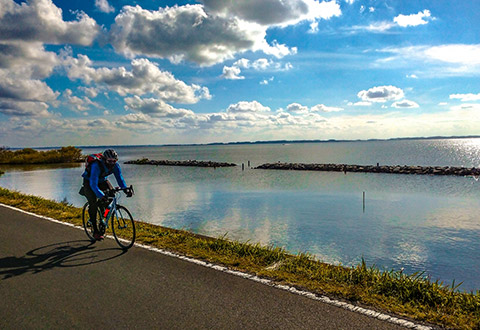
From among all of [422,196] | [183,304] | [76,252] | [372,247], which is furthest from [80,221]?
[422,196]

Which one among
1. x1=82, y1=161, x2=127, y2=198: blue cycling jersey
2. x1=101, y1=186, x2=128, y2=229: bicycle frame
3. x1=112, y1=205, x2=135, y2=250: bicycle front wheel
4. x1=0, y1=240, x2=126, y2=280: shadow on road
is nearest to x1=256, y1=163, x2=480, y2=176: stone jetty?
x1=112, y1=205, x2=135, y2=250: bicycle front wheel

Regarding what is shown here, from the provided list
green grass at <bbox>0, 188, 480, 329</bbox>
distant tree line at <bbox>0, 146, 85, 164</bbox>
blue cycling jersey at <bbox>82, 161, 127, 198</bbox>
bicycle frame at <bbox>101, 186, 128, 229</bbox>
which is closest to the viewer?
green grass at <bbox>0, 188, 480, 329</bbox>

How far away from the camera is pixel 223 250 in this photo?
783cm

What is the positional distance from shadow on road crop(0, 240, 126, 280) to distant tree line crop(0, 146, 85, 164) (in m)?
106

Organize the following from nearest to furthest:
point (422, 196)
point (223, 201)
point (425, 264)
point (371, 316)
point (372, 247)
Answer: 1. point (371, 316)
2. point (425, 264)
3. point (372, 247)
4. point (223, 201)
5. point (422, 196)

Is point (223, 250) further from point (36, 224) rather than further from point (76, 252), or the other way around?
point (36, 224)

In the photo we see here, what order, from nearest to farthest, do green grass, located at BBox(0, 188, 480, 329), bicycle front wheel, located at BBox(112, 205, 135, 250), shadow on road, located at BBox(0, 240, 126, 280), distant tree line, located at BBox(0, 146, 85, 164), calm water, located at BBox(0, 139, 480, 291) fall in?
1. green grass, located at BBox(0, 188, 480, 329)
2. shadow on road, located at BBox(0, 240, 126, 280)
3. bicycle front wheel, located at BBox(112, 205, 135, 250)
4. calm water, located at BBox(0, 139, 480, 291)
5. distant tree line, located at BBox(0, 146, 85, 164)

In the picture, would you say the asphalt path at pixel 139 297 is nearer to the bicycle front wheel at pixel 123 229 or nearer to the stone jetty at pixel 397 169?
the bicycle front wheel at pixel 123 229

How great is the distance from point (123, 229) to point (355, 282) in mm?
5707

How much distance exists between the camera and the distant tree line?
317 feet

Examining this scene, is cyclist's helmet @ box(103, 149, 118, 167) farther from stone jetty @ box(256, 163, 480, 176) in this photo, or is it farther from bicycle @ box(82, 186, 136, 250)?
stone jetty @ box(256, 163, 480, 176)

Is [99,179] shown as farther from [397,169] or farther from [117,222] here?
[397,169]

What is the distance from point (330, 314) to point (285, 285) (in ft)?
3.81

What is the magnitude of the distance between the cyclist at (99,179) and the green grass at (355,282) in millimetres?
1349
